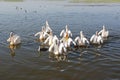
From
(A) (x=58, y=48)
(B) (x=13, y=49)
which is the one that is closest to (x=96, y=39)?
(A) (x=58, y=48)

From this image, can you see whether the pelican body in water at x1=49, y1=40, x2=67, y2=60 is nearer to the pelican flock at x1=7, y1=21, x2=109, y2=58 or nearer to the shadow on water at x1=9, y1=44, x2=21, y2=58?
the pelican flock at x1=7, y1=21, x2=109, y2=58

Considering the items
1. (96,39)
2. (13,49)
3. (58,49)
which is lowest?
(58,49)

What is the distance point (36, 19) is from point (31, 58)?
2356 centimetres

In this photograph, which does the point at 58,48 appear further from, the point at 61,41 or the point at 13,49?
the point at 13,49

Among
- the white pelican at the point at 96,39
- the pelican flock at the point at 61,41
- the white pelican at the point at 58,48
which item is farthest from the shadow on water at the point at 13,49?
the white pelican at the point at 96,39

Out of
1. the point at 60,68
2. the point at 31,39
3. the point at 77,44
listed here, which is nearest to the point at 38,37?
the point at 31,39

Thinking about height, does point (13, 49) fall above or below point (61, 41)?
below

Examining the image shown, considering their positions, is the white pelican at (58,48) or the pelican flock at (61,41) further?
the pelican flock at (61,41)

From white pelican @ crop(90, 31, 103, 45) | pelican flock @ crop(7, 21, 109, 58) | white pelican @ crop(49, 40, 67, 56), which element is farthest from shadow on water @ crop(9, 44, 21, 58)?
white pelican @ crop(90, 31, 103, 45)

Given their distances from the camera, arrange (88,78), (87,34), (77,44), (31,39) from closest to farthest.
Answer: (88,78) < (77,44) < (31,39) < (87,34)

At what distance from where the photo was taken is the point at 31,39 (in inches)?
1236

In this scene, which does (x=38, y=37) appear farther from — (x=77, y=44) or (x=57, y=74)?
(x=57, y=74)

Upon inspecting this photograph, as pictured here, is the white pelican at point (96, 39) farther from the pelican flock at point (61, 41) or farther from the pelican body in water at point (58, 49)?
the pelican body in water at point (58, 49)

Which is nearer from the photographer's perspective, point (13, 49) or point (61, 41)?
point (61, 41)
